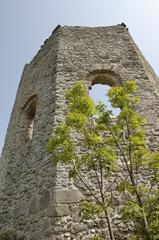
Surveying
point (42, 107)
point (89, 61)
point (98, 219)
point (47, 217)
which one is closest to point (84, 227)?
point (98, 219)

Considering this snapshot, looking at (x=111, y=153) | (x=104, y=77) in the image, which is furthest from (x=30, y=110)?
(x=111, y=153)

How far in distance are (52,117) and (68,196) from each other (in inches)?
88.5

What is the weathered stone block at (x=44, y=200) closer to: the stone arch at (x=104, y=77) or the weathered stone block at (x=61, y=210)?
the weathered stone block at (x=61, y=210)

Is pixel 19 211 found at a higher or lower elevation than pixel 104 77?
lower

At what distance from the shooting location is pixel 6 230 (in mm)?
7145

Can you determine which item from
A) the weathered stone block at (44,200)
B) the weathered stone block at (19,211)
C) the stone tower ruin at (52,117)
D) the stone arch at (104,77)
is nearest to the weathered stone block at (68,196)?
the stone tower ruin at (52,117)

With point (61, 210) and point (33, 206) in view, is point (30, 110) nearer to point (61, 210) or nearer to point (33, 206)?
point (33, 206)

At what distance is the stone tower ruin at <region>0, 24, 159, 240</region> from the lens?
630 cm

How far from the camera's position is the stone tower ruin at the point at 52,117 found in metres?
6.30

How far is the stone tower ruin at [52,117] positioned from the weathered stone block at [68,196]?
0.02m

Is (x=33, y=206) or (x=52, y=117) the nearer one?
(x=33, y=206)

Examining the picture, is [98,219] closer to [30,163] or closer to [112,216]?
[112,216]

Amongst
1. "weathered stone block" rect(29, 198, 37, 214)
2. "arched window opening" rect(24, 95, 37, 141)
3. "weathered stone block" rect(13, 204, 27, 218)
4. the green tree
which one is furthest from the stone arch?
"weathered stone block" rect(13, 204, 27, 218)

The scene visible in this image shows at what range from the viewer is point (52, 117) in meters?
7.82
